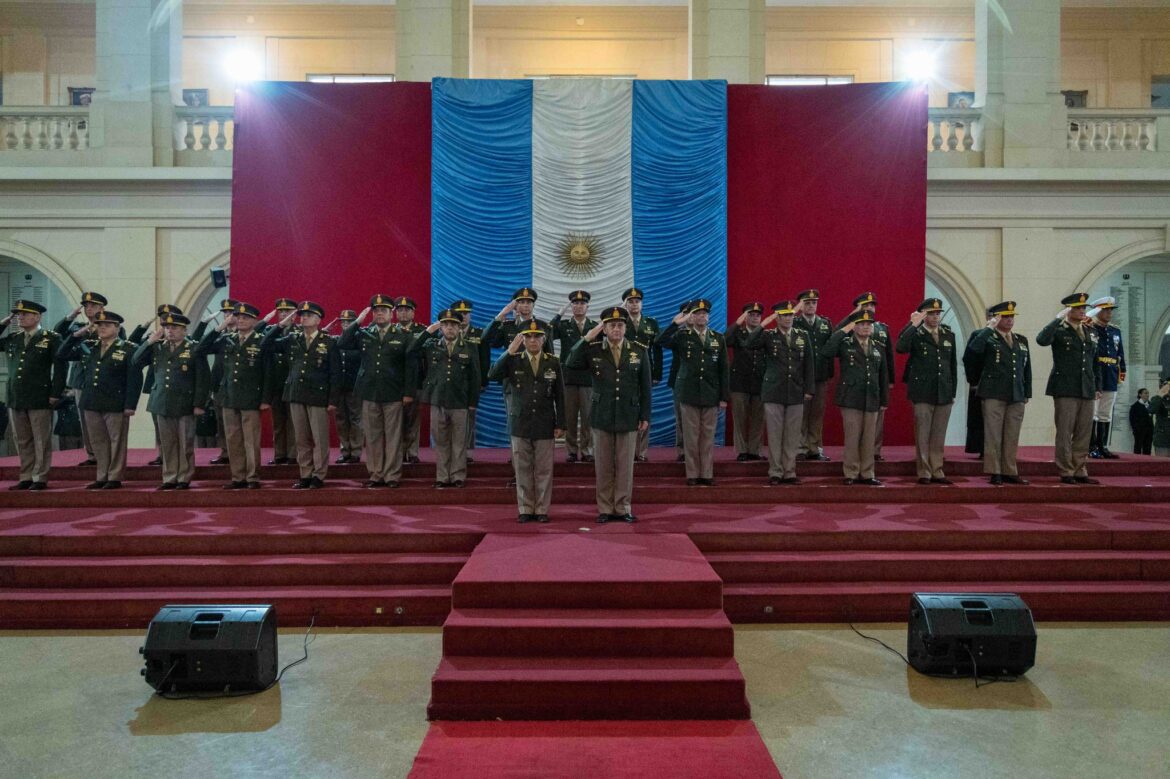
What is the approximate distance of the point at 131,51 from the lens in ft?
34.3

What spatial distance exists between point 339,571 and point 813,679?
2.88 metres

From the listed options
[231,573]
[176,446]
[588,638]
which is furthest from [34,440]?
[588,638]

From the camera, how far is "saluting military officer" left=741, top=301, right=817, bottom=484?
672cm

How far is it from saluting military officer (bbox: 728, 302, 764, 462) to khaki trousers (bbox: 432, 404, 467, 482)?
253cm

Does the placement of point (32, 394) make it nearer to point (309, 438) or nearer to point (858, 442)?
point (309, 438)

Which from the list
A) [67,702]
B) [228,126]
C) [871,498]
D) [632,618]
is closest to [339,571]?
[67,702]

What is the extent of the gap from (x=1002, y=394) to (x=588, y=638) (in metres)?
4.61

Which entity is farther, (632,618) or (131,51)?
(131,51)

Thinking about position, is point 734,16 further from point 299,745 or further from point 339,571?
point 299,745

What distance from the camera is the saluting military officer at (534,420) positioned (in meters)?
5.71

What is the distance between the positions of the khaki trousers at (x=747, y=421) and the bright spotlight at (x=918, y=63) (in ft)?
28.8

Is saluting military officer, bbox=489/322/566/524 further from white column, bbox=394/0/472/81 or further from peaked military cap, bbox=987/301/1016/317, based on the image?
white column, bbox=394/0/472/81

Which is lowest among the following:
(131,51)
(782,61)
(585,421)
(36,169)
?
(585,421)

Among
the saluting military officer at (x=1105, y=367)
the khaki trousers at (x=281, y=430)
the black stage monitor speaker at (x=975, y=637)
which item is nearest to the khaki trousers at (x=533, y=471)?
the black stage monitor speaker at (x=975, y=637)
